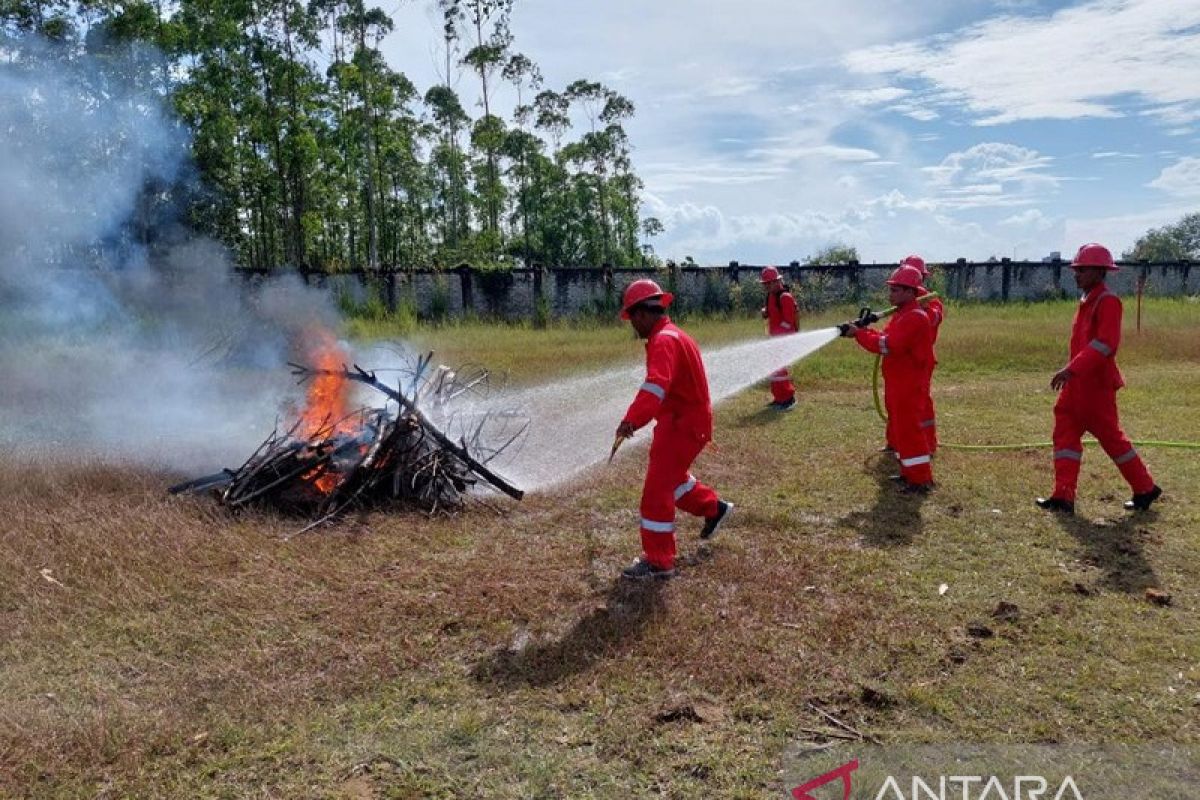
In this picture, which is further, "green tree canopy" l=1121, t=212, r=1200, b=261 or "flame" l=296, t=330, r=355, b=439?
"green tree canopy" l=1121, t=212, r=1200, b=261

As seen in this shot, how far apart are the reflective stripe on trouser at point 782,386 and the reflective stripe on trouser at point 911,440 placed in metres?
4.03

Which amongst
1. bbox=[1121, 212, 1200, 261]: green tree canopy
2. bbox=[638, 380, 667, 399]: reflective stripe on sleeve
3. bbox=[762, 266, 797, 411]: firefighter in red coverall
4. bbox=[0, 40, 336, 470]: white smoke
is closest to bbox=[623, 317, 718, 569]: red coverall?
bbox=[638, 380, 667, 399]: reflective stripe on sleeve

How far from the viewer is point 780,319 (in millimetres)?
11344

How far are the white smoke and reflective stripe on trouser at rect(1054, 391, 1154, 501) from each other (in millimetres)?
7132

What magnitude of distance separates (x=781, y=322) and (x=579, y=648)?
7.81 meters

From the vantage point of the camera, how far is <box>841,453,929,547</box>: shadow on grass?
20.0 ft

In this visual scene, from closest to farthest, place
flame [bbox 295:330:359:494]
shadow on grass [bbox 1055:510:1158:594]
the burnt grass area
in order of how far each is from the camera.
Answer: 1. the burnt grass area
2. shadow on grass [bbox 1055:510:1158:594]
3. flame [bbox 295:330:359:494]

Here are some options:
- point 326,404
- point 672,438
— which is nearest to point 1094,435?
point 672,438

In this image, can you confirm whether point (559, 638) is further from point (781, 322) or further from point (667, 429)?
point (781, 322)

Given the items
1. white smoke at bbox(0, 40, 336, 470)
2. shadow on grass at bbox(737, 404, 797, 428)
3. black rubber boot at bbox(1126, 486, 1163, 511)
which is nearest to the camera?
black rubber boot at bbox(1126, 486, 1163, 511)

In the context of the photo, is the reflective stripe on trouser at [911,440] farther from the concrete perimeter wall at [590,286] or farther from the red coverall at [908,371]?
the concrete perimeter wall at [590,286]

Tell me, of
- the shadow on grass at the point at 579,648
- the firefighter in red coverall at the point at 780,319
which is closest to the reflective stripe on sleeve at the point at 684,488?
the shadow on grass at the point at 579,648

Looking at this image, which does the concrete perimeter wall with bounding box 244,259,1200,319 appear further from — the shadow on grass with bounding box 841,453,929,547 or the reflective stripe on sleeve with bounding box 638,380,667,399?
the reflective stripe on sleeve with bounding box 638,380,667,399

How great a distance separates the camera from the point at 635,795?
3.16 meters
